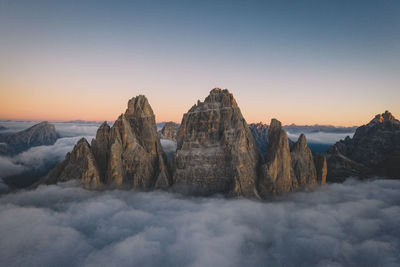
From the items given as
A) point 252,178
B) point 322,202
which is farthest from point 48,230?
point 322,202

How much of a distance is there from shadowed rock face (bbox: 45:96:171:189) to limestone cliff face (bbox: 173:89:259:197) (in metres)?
12.1

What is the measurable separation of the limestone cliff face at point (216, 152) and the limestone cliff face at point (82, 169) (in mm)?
33596

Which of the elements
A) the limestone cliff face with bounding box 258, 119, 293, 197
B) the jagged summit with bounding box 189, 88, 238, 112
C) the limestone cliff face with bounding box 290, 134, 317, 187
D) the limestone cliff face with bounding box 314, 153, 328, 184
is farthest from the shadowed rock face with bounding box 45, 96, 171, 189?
the limestone cliff face with bounding box 314, 153, 328, 184

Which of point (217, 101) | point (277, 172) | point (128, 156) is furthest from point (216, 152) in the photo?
point (128, 156)

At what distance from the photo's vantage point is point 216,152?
7688cm

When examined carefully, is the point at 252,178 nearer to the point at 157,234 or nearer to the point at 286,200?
the point at 286,200

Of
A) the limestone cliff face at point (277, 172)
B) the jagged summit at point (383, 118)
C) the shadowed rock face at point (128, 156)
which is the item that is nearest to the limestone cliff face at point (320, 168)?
the limestone cliff face at point (277, 172)

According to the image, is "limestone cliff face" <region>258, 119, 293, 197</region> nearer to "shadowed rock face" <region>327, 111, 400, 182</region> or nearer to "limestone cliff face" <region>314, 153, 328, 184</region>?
"limestone cliff face" <region>314, 153, 328, 184</region>

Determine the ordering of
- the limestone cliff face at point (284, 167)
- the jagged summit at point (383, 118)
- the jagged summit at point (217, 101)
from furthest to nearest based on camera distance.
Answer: the jagged summit at point (383, 118) → the jagged summit at point (217, 101) → the limestone cliff face at point (284, 167)

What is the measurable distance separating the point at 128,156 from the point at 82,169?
17783mm

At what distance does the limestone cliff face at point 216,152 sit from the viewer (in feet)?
240

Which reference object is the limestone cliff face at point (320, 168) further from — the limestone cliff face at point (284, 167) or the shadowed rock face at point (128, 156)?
the shadowed rock face at point (128, 156)

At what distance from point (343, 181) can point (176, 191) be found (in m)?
103

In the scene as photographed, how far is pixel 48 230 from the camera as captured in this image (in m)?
63.7
